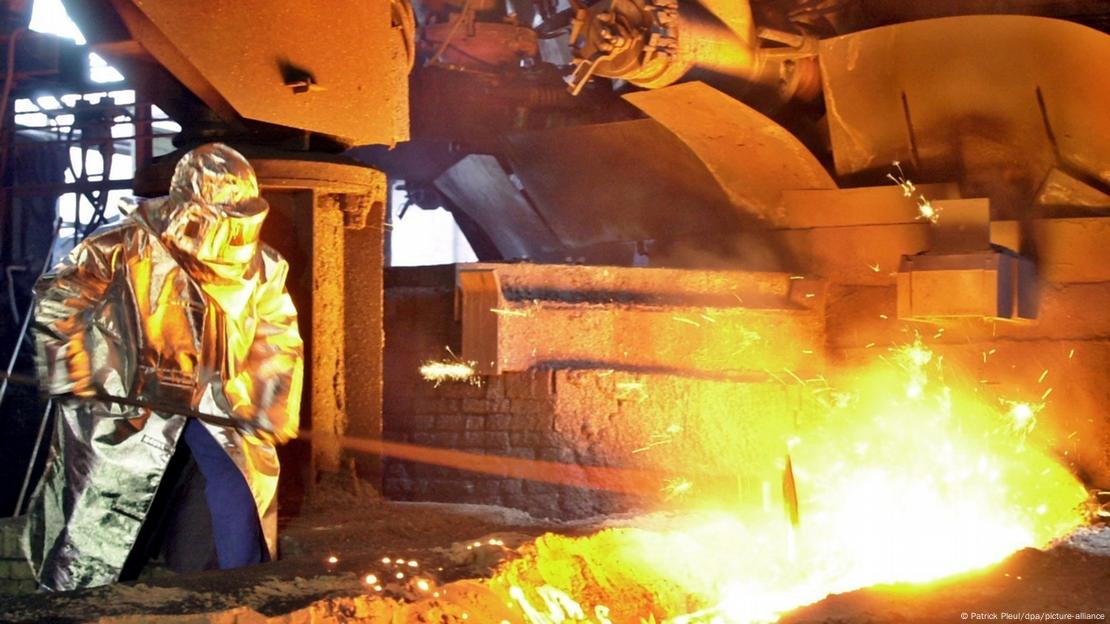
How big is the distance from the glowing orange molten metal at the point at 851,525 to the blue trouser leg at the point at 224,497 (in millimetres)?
842

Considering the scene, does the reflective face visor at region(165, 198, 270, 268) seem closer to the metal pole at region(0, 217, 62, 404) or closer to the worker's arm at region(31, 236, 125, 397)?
the worker's arm at region(31, 236, 125, 397)

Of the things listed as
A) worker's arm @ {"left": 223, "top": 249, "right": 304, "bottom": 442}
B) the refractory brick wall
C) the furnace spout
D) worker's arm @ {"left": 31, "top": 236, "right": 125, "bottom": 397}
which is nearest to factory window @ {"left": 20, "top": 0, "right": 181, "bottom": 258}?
the refractory brick wall

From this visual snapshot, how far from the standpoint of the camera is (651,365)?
7.38 metres

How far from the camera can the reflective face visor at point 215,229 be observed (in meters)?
3.95

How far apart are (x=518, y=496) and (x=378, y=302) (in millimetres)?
1504

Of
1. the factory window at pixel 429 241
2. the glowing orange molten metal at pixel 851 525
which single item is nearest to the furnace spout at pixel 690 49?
the glowing orange molten metal at pixel 851 525

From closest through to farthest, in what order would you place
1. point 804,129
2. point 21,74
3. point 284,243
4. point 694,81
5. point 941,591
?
point 941,591 < point 284,243 < point 694,81 < point 804,129 < point 21,74

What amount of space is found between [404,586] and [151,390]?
1.04m

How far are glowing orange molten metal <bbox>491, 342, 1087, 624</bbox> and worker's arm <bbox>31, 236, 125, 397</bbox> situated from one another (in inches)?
56.6

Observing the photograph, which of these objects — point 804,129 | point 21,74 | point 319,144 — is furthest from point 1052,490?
point 21,74

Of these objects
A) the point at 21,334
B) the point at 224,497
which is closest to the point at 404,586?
the point at 224,497

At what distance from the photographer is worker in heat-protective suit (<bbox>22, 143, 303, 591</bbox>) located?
3885 mm

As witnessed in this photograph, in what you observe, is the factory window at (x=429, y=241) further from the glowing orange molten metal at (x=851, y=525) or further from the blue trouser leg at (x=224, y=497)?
the blue trouser leg at (x=224, y=497)

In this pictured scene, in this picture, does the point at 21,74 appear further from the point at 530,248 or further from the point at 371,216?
the point at 371,216
